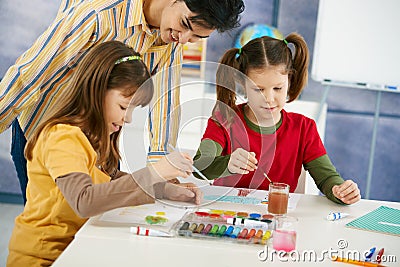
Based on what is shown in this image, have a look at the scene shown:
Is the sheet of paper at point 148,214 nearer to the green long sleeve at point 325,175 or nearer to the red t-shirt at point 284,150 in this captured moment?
the red t-shirt at point 284,150

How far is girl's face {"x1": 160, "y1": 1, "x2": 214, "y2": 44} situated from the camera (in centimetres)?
173

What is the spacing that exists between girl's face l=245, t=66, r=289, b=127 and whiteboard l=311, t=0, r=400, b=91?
162 centimetres

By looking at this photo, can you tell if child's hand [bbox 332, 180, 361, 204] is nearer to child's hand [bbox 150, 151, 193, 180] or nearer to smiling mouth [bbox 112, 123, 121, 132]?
child's hand [bbox 150, 151, 193, 180]

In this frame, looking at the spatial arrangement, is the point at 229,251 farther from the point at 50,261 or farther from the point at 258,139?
the point at 258,139

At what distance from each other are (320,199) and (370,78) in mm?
1890

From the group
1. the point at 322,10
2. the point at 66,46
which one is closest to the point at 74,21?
the point at 66,46

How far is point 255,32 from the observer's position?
3719 millimetres

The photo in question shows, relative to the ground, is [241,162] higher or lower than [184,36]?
lower

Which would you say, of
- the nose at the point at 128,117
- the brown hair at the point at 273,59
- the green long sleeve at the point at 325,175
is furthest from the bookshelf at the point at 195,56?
the nose at the point at 128,117

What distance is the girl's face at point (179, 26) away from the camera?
5.69 feet

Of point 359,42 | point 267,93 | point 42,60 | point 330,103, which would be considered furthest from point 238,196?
point 330,103

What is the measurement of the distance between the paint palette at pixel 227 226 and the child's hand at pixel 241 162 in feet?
0.57

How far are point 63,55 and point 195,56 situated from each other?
1.96 metres

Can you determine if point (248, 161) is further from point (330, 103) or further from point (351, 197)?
point (330, 103)
